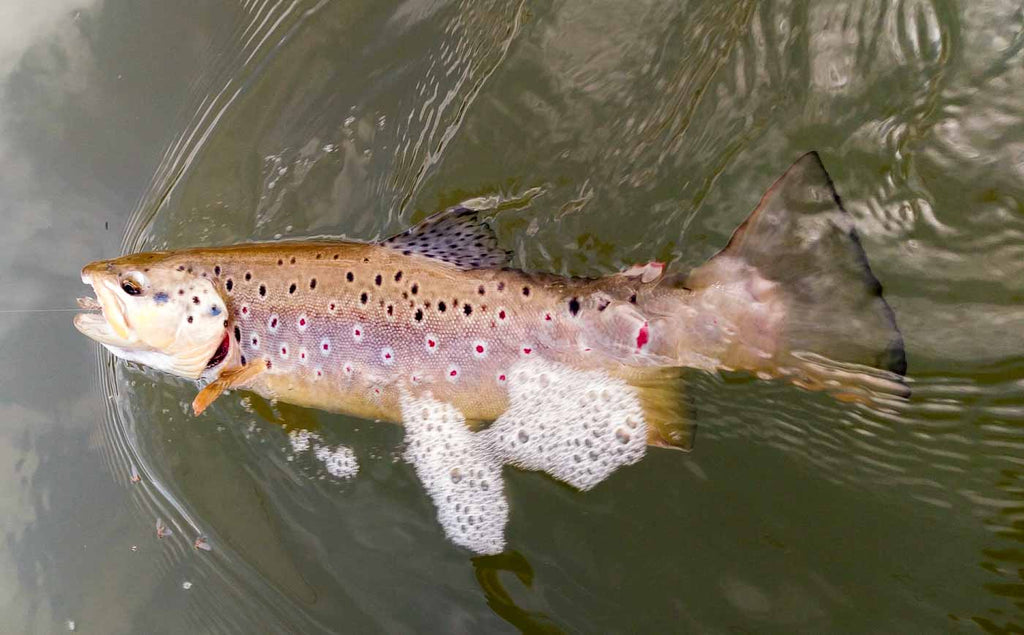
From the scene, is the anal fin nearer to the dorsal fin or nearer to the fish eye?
the dorsal fin

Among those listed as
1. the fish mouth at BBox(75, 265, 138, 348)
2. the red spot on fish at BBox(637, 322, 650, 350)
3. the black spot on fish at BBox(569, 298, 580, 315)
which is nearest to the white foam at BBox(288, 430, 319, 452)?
the fish mouth at BBox(75, 265, 138, 348)

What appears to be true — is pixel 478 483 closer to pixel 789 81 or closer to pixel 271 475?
pixel 271 475

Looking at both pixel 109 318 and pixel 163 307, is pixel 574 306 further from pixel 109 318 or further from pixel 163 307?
pixel 109 318

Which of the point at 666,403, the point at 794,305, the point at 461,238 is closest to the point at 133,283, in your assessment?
the point at 461,238

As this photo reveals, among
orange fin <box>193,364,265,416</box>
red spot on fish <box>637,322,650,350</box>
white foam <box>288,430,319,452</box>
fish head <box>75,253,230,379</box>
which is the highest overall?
fish head <box>75,253,230,379</box>

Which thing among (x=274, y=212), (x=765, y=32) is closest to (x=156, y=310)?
(x=274, y=212)

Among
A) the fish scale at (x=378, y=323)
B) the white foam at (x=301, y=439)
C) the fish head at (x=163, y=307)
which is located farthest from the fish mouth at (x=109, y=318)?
the white foam at (x=301, y=439)
